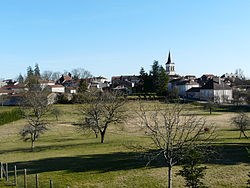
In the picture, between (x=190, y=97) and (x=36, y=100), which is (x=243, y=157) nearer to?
(x=36, y=100)

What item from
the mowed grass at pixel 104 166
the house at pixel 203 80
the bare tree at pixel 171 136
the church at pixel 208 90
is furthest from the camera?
the house at pixel 203 80

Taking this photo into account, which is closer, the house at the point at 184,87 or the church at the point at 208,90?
the church at the point at 208,90

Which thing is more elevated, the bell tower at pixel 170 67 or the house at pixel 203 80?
the bell tower at pixel 170 67

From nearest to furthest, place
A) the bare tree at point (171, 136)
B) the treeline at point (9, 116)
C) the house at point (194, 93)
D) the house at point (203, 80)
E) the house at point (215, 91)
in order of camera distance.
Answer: the bare tree at point (171, 136)
the treeline at point (9, 116)
the house at point (215, 91)
the house at point (194, 93)
the house at point (203, 80)

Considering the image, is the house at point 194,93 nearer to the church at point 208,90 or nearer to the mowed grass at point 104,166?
the church at point 208,90

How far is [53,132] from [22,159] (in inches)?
756

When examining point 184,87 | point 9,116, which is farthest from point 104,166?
point 184,87

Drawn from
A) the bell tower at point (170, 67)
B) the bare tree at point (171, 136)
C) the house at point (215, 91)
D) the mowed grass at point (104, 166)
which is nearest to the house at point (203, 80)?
the bell tower at point (170, 67)

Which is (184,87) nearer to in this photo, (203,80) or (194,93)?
(194,93)

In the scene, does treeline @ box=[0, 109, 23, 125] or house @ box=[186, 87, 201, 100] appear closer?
treeline @ box=[0, 109, 23, 125]

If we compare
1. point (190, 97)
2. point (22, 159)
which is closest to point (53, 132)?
point (22, 159)

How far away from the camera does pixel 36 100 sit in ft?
183

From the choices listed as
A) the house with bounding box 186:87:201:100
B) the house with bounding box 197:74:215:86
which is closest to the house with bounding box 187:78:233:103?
the house with bounding box 186:87:201:100

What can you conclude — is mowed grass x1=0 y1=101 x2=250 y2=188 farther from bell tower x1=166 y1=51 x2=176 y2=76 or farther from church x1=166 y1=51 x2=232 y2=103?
bell tower x1=166 y1=51 x2=176 y2=76
